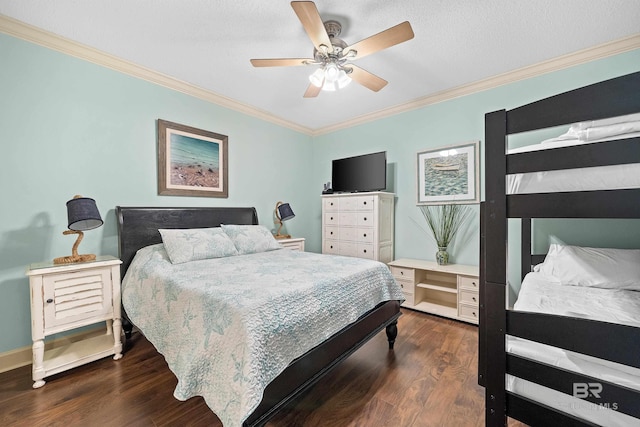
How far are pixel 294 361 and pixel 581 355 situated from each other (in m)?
1.26

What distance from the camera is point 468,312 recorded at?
2820 millimetres

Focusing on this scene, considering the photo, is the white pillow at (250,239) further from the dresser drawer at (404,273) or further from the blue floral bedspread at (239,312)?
the dresser drawer at (404,273)

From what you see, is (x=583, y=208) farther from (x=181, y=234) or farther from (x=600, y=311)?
(x=181, y=234)

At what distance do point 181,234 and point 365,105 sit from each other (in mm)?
2906

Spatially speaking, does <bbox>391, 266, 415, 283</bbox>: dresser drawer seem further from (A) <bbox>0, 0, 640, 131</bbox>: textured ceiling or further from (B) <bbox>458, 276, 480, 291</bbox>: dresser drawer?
(A) <bbox>0, 0, 640, 131</bbox>: textured ceiling

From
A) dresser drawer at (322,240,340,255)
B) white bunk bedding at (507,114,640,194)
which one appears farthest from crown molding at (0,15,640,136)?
white bunk bedding at (507,114,640,194)

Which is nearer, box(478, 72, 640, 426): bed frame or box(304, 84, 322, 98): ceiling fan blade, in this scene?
box(478, 72, 640, 426): bed frame

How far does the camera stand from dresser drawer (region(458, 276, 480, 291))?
2766 millimetres

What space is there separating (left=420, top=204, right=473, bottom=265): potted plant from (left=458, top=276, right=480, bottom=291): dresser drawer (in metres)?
0.35

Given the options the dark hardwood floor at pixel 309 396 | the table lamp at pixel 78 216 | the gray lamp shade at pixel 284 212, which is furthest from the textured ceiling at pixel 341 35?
the dark hardwood floor at pixel 309 396

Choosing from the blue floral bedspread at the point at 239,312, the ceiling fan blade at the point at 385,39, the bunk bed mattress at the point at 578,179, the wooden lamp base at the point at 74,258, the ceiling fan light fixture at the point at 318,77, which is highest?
the ceiling fan blade at the point at 385,39

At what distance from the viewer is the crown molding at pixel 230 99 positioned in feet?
7.08

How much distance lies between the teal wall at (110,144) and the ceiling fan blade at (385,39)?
1835 mm

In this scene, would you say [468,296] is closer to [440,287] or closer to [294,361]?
[440,287]
